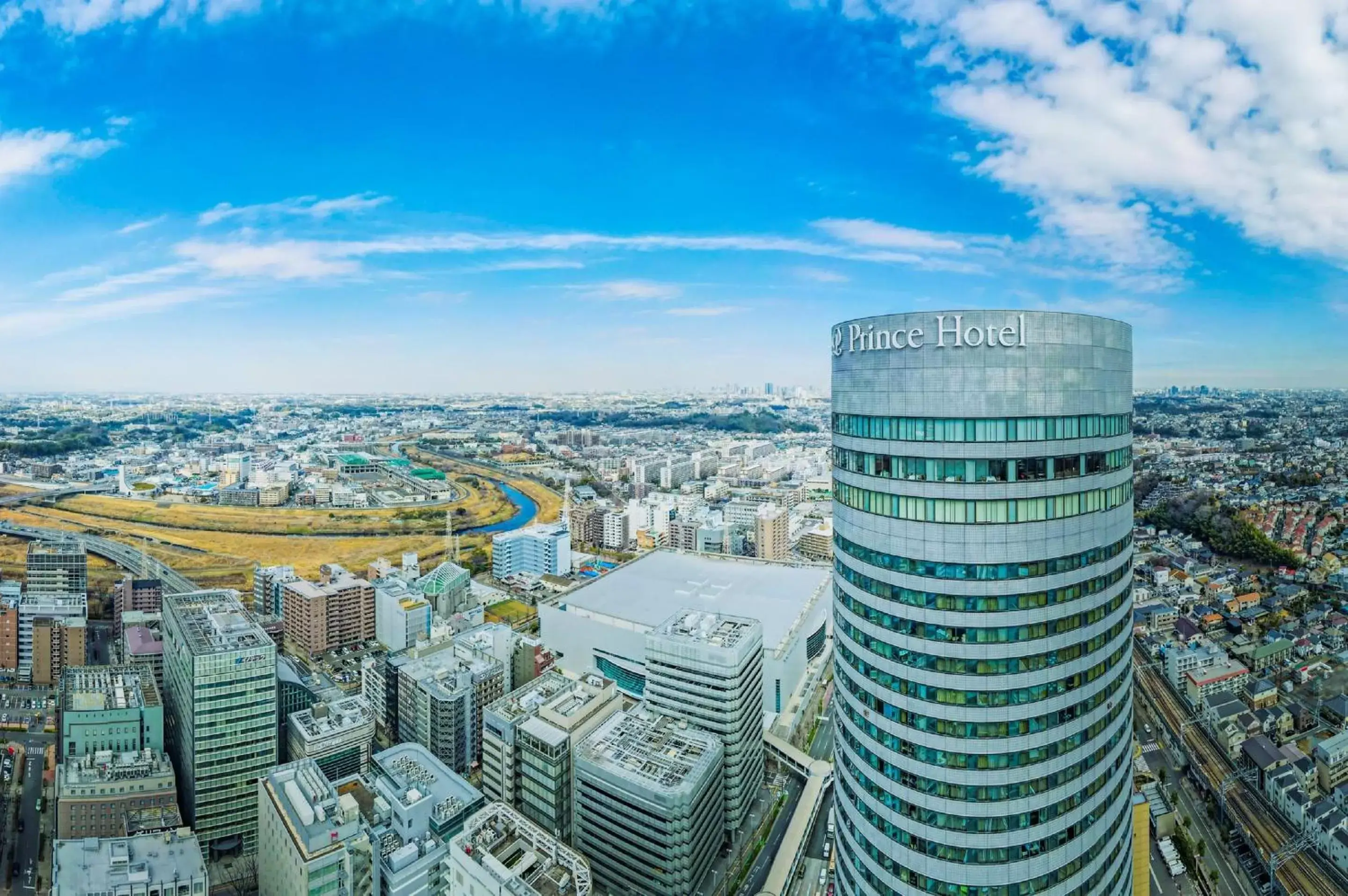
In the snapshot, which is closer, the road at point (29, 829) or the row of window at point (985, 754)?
the row of window at point (985, 754)

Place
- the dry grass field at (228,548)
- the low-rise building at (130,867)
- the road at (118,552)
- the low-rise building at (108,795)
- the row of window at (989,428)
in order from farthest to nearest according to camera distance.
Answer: the dry grass field at (228,548)
the road at (118,552)
the low-rise building at (108,795)
the low-rise building at (130,867)
the row of window at (989,428)

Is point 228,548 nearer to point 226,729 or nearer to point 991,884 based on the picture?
point 226,729

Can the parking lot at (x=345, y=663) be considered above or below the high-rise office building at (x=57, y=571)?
below

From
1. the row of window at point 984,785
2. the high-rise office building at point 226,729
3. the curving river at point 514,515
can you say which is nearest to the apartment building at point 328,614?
the high-rise office building at point 226,729

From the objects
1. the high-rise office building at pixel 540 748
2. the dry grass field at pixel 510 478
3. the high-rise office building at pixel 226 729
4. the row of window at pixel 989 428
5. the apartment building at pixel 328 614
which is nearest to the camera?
the row of window at pixel 989 428

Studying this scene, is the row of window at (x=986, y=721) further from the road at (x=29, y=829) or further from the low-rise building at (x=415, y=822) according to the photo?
the road at (x=29, y=829)

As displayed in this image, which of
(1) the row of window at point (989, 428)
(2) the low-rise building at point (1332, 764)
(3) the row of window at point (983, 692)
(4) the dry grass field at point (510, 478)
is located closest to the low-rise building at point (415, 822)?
(3) the row of window at point (983, 692)

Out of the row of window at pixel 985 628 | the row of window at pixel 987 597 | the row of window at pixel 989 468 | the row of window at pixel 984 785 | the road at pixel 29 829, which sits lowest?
the road at pixel 29 829
